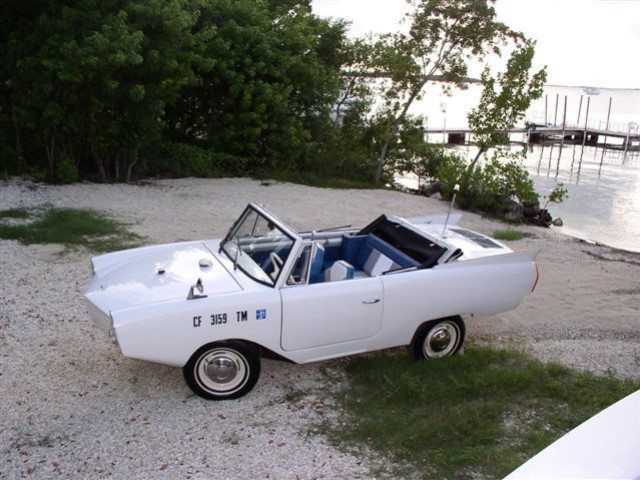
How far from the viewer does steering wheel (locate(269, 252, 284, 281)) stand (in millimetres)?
5425

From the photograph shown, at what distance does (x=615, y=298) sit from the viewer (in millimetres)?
8977

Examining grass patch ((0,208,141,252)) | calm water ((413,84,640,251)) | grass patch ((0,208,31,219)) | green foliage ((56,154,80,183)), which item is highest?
green foliage ((56,154,80,183))

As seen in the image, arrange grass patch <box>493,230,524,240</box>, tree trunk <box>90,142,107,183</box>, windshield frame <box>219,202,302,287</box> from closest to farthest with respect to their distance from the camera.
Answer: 1. windshield frame <box>219,202,302,287</box>
2. grass patch <box>493,230,524,240</box>
3. tree trunk <box>90,142,107,183</box>

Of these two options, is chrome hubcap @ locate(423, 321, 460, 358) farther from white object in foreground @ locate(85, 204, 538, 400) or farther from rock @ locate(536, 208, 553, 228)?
rock @ locate(536, 208, 553, 228)

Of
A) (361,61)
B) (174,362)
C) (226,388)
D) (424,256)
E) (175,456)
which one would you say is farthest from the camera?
(361,61)

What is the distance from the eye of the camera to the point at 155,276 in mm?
5531

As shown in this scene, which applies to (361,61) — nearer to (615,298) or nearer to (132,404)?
(615,298)

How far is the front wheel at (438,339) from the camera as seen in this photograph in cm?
601

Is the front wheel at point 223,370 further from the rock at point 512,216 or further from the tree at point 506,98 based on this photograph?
the tree at point 506,98

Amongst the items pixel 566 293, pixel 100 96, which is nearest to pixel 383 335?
pixel 566 293

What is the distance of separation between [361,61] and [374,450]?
57.1 feet

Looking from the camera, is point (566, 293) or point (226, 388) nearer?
point (226, 388)

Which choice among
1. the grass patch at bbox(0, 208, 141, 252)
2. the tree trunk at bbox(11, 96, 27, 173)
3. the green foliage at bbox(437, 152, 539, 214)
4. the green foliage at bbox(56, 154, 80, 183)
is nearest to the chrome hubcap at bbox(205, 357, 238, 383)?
the grass patch at bbox(0, 208, 141, 252)

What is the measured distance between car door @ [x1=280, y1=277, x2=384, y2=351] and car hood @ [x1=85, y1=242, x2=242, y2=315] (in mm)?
519
